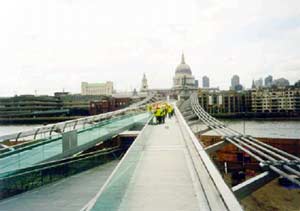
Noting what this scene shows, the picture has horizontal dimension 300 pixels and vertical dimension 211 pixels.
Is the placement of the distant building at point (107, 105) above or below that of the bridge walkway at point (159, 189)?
below

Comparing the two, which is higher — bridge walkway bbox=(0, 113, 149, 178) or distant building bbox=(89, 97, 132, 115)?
bridge walkway bbox=(0, 113, 149, 178)

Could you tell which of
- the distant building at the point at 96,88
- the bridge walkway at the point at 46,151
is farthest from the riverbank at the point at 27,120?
the distant building at the point at 96,88

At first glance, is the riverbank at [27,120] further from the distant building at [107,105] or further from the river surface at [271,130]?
the river surface at [271,130]

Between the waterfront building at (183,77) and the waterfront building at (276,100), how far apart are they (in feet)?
63.9

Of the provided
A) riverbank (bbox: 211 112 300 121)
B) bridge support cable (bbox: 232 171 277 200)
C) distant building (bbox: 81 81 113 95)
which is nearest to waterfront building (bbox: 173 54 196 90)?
riverbank (bbox: 211 112 300 121)

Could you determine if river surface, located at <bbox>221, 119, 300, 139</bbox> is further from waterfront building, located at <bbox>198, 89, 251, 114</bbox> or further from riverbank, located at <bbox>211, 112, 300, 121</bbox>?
waterfront building, located at <bbox>198, 89, 251, 114</bbox>

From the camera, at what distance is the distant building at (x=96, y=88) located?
114m

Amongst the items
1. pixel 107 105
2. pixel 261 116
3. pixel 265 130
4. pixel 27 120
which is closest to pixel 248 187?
pixel 265 130

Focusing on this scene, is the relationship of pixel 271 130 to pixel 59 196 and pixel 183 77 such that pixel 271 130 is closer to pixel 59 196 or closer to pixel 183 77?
pixel 59 196

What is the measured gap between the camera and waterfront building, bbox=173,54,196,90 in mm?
92562

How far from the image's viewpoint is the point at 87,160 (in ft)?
30.8

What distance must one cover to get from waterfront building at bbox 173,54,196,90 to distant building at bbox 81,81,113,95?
23.6 meters

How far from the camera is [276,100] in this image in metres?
74.0

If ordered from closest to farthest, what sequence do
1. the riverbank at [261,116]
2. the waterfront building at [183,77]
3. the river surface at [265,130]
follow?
the river surface at [265,130] → the riverbank at [261,116] → the waterfront building at [183,77]
